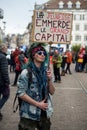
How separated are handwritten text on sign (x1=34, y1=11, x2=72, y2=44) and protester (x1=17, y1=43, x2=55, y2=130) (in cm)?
269

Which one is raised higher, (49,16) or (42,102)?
(49,16)

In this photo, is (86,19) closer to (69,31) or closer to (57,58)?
(57,58)

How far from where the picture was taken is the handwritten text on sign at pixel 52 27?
8.63m

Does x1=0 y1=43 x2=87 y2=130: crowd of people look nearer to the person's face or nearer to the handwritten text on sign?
the person's face

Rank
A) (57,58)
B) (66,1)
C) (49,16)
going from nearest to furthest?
(49,16)
(57,58)
(66,1)

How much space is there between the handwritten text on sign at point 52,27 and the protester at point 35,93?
2687 mm

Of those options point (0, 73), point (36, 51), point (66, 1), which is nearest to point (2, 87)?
point (0, 73)

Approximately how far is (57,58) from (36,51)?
16089 millimetres

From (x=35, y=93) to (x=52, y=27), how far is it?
11.1ft

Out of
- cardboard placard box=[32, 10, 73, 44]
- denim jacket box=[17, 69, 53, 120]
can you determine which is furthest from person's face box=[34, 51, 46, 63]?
cardboard placard box=[32, 10, 73, 44]

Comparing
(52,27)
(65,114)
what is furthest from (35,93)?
(65,114)

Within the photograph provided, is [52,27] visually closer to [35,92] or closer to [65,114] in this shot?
[65,114]

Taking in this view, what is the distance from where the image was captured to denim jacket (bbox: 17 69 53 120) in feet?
18.7

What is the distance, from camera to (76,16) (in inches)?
4621
